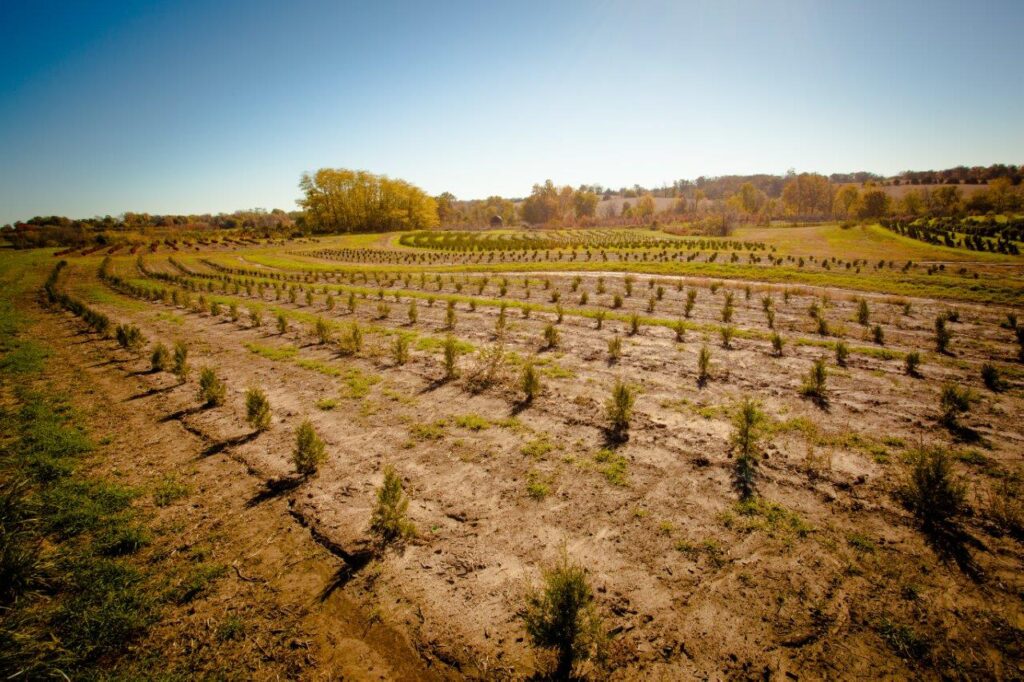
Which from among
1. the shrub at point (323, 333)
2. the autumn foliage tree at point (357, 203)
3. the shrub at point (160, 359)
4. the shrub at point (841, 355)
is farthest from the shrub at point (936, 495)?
the autumn foliage tree at point (357, 203)

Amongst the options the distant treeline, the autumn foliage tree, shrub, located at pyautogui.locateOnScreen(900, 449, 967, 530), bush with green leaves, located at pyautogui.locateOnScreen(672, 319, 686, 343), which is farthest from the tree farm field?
the autumn foliage tree

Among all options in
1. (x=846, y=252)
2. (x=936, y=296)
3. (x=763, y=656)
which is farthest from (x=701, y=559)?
(x=846, y=252)

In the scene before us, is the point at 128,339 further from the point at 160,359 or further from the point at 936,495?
the point at 936,495

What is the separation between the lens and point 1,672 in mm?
3496

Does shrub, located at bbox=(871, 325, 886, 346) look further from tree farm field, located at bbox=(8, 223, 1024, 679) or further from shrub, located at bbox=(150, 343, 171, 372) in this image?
shrub, located at bbox=(150, 343, 171, 372)

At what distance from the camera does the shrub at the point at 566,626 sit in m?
3.89

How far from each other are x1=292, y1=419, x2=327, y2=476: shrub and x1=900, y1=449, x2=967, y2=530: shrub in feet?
31.3

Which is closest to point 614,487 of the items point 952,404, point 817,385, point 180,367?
point 817,385

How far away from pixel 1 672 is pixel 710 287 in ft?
96.8

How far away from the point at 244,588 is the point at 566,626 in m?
3.94

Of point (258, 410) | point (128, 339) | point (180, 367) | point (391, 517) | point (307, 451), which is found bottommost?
point (391, 517)

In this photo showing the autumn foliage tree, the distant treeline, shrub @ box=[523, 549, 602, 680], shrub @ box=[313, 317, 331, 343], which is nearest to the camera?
shrub @ box=[523, 549, 602, 680]

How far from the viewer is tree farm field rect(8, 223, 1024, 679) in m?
4.19

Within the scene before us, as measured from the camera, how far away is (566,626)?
3898 mm
